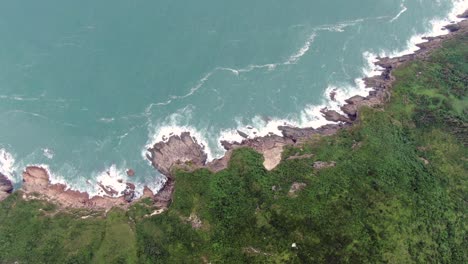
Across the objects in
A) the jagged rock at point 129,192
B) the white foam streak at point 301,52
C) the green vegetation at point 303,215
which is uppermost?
the white foam streak at point 301,52

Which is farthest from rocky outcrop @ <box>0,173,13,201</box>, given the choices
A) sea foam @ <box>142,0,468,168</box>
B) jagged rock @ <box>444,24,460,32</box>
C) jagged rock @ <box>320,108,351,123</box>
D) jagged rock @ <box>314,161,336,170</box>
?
jagged rock @ <box>444,24,460,32</box>

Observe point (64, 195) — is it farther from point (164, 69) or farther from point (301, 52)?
point (301, 52)

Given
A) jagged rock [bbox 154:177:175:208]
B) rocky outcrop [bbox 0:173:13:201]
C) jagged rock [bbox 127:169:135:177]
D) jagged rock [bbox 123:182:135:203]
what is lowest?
jagged rock [bbox 154:177:175:208]

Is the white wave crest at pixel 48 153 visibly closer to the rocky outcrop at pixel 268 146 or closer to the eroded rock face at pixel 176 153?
the eroded rock face at pixel 176 153

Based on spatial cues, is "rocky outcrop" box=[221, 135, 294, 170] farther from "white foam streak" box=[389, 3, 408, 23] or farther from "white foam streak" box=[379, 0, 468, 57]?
"white foam streak" box=[389, 3, 408, 23]

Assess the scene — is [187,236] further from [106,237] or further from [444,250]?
[444,250]

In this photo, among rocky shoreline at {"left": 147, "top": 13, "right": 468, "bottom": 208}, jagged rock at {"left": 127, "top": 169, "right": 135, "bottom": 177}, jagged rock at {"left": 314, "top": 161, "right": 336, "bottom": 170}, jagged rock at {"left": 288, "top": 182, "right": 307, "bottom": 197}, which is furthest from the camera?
jagged rock at {"left": 127, "top": 169, "right": 135, "bottom": 177}

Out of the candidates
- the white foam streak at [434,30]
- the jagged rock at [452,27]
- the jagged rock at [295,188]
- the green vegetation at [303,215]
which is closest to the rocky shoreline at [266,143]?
the green vegetation at [303,215]

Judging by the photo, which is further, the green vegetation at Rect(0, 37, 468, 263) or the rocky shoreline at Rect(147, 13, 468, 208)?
the rocky shoreline at Rect(147, 13, 468, 208)
